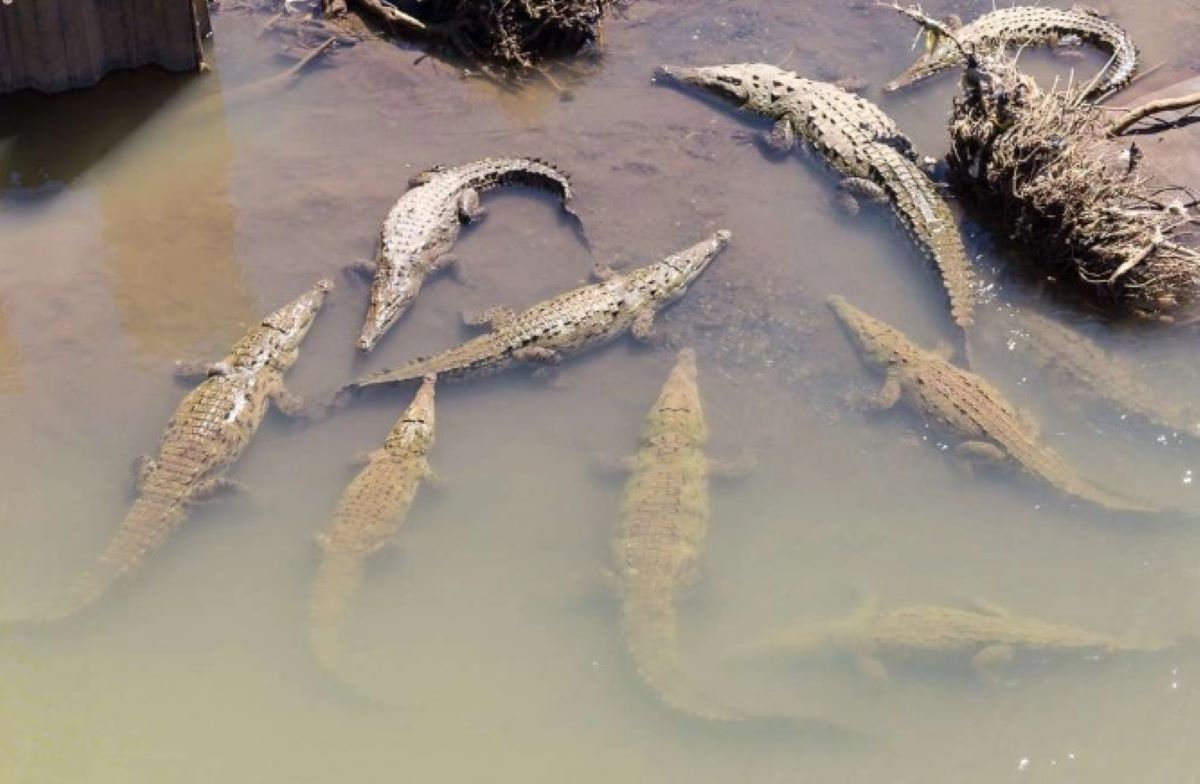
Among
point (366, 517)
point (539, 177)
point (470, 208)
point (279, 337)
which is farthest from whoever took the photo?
point (539, 177)

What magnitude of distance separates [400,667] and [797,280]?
3.88 metres

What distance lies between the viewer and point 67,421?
6852 millimetres

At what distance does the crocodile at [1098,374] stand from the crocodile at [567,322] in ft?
7.49

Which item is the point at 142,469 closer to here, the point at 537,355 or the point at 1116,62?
the point at 537,355

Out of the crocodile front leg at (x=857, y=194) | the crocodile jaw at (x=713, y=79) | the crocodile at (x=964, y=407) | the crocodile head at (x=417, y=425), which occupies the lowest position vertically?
the crocodile head at (x=417, y=425)

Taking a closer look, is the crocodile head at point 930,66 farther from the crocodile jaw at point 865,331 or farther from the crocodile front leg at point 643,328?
the crocodile front leg at point 643,328

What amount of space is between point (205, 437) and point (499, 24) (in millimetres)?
4523

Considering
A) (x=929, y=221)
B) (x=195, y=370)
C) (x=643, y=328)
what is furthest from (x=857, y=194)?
(x=195, y=370)

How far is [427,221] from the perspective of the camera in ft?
26.3

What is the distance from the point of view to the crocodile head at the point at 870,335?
7379mm

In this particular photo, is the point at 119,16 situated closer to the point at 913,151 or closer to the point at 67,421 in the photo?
the point at 67,421

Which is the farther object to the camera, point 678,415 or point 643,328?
point 643,328

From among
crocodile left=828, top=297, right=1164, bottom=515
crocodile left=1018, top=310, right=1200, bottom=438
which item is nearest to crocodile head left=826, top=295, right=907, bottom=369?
crocodile left=828, top=297, right=1164, bottom=515

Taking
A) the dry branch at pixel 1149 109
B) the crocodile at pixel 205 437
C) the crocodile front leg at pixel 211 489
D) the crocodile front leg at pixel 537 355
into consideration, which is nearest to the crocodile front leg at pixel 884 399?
the crocodile front leg at pixel 537 355
